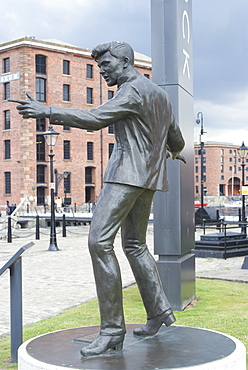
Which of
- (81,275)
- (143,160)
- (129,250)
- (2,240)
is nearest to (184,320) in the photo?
(129,250)

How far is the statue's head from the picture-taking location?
3.81 metres

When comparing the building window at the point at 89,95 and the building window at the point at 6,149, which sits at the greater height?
the building window at the point at 89,95

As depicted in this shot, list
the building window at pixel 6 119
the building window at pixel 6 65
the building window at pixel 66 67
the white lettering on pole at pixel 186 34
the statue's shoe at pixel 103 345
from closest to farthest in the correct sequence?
the statue's shoe at pixel 103 345 → the white lettering on pole at pixel 186 34 → the building window at pixel 6 65 → the building window at pixel 6 119 → the building window at pixel 66 67

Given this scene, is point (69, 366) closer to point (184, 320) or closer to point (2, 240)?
point (184, 320)

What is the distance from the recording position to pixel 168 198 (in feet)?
23.0

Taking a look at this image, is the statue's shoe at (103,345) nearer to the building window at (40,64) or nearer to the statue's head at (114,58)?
the statue's head at (114,58)

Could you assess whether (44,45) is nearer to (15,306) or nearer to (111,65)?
(15,306)

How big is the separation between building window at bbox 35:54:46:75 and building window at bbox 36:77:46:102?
0.70 meters

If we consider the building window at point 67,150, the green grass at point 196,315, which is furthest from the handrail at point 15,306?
the building window at point 67,150

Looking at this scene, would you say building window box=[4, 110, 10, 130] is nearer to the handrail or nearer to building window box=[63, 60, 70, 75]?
building window box=[63, 60, 70, 75]

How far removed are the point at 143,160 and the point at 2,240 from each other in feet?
64.5

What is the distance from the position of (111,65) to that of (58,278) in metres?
7.64

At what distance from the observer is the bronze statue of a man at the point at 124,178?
11.8 ft

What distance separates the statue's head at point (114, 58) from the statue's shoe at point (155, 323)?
180cm
